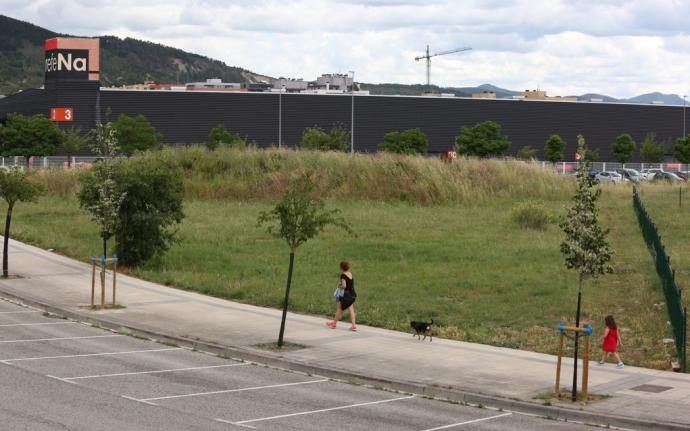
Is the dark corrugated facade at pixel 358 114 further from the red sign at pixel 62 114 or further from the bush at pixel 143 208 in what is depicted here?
the bush at pixel 143 208

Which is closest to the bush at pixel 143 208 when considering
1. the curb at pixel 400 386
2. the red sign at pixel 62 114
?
the curb at pixel 400 386

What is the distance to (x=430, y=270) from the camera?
96.9ft

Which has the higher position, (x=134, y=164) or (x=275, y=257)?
(x=134, y=164)

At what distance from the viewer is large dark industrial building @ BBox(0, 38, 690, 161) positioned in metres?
107

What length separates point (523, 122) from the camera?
124438 mm

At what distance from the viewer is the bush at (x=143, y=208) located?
101ft

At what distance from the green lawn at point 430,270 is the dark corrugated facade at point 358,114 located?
207ft

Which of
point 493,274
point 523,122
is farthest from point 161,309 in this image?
point 523,122

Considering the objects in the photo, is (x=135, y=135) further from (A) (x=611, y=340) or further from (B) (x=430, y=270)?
(A) (x=611, y=340)

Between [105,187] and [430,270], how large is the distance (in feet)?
31.2

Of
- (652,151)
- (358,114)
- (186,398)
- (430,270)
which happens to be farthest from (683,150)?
(186,398)

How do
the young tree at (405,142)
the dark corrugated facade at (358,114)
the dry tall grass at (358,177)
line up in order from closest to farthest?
the dry tall grass at (358,177), the young tree at (405,142), the dark corrugated facade at (358,114)

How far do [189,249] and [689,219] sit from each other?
2233cm

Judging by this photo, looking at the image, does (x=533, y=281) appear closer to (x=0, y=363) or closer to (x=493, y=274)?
(x=493, y=274)
